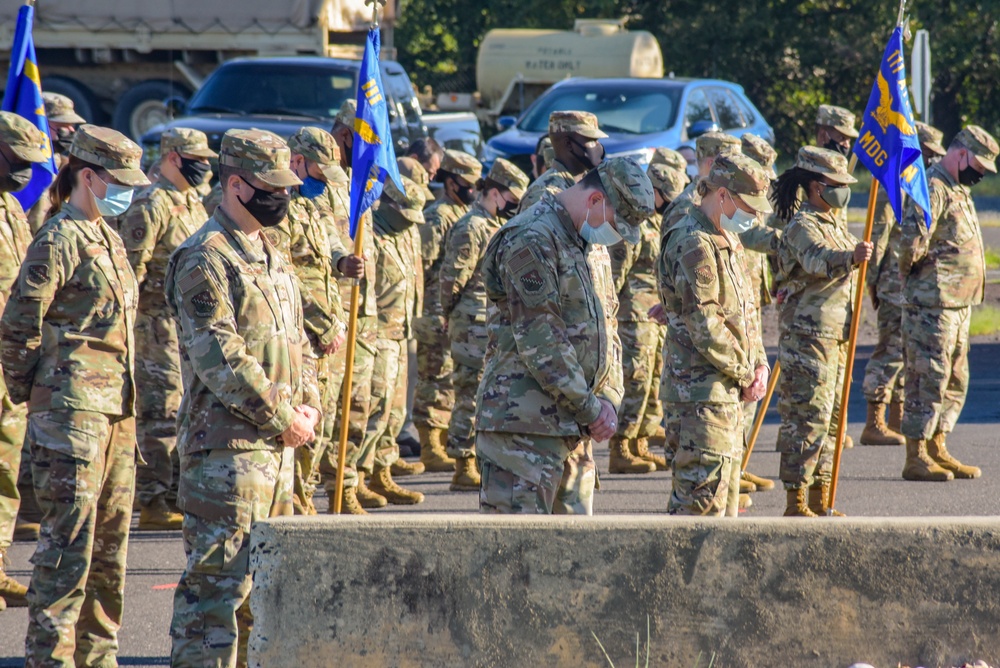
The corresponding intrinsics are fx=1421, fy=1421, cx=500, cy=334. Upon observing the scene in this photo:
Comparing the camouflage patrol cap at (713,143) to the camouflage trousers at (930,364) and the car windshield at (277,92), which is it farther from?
the car windshield at (277,92)

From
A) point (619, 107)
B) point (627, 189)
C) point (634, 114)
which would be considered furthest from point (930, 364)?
point (619, 107)

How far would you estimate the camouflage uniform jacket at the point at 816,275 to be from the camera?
25.2ft

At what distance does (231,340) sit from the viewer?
185 inches

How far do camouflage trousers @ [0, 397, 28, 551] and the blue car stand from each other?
1053 cm

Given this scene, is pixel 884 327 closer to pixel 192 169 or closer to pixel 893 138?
pixel 893 138

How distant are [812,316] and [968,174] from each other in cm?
190

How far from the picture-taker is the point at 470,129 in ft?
66.0

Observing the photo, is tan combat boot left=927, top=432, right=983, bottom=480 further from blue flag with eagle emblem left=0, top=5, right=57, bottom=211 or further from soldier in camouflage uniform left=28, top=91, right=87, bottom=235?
soldier in camouflage uniform left=28, top=91, right=87, bottom=235

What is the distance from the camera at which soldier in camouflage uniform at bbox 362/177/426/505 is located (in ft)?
27.2

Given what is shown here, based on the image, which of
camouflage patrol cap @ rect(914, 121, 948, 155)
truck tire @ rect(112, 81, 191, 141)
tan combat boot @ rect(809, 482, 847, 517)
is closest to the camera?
tan combat boot @ rect(809, 482, 847, 517)

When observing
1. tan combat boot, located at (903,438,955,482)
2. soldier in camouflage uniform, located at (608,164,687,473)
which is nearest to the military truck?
soldier in camouflage uniform, located at (608,164,687,473)

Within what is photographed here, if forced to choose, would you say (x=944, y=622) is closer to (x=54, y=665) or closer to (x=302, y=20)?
(x=54, y=665)

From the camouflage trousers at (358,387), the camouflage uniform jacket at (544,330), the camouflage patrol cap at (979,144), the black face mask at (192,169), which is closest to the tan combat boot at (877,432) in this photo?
the camouflage patrol cap at (979,144)

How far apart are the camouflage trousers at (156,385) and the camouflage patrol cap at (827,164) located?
3598 millimetres
